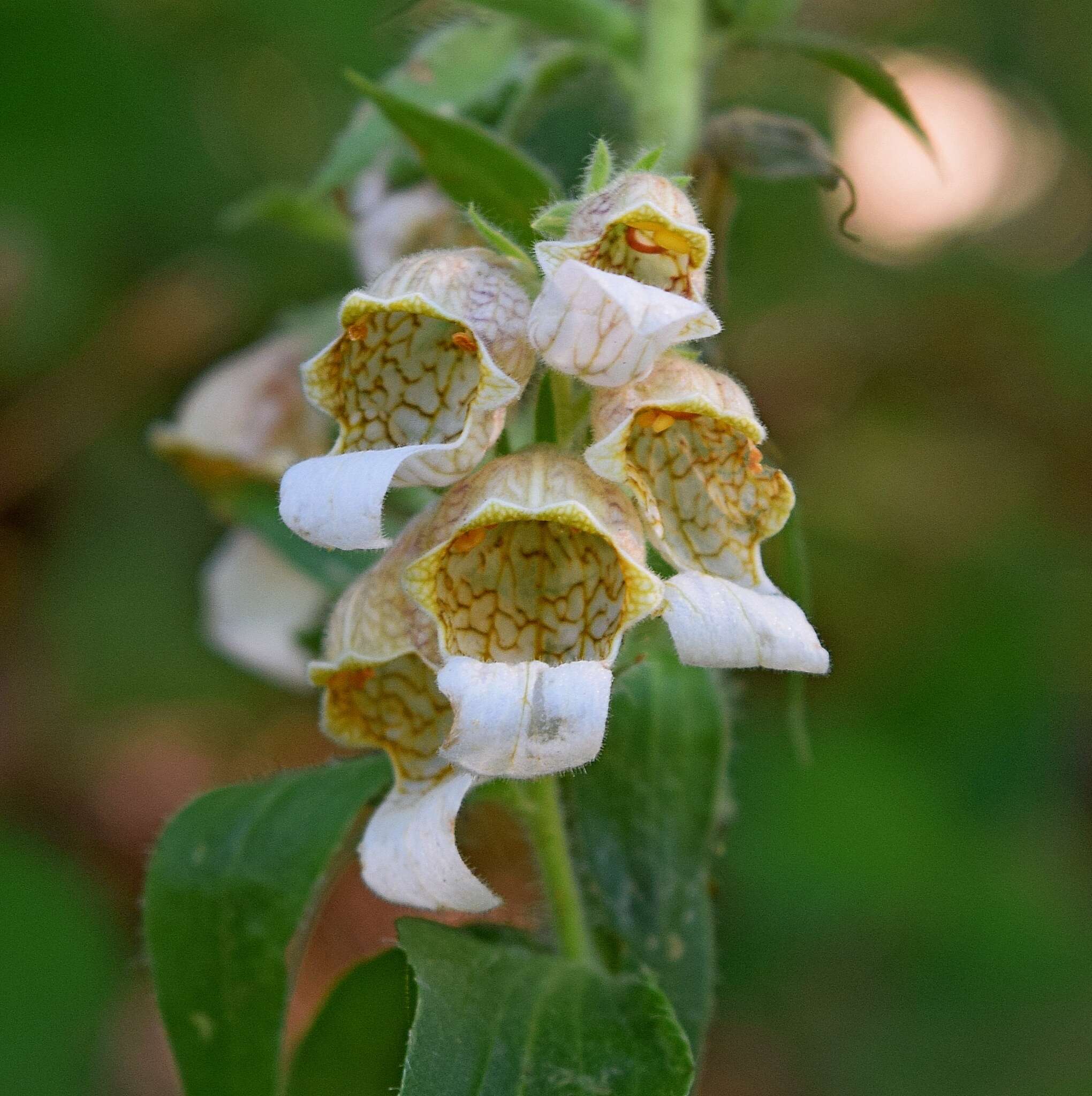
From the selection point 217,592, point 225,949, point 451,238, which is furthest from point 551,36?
point 225,949

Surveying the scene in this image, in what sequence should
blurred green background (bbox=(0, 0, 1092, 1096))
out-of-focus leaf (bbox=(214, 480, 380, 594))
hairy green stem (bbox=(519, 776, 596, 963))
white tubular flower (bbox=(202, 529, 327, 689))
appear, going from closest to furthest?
hairy green stem (bbox=(519, 776, 596, 963))
out-of-focus leaf (bbox=(214, 480, 380, 594))
white tubular flower (bbox=(202, 529, 327, 689))
blurred green background (bbox=(0, 0, 1092, 1096))

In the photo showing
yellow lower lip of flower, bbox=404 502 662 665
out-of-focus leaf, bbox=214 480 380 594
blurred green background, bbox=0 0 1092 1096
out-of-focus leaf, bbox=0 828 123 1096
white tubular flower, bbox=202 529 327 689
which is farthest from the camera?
blurred green background, bbox=0 0 1092 1096

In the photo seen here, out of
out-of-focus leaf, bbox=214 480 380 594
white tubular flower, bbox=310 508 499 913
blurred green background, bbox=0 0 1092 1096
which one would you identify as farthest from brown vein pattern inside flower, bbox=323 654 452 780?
blurred green background, bbox=0 0 1092 1096

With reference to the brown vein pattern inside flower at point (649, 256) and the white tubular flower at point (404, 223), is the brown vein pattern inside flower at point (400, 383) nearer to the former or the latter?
the brown vein pattern inside flower at point (649, 256)

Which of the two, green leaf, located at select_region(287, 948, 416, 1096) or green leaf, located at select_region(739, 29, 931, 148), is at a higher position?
green leaf, located at select_region(739, 29, 931, 148)

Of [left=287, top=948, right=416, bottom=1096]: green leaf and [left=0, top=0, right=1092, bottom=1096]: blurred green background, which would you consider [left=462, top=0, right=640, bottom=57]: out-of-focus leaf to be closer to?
[left=287, top=948, right=416, bottom=1096]: green leaf

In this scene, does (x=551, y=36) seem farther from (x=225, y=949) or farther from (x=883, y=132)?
(x=883, y=132)
